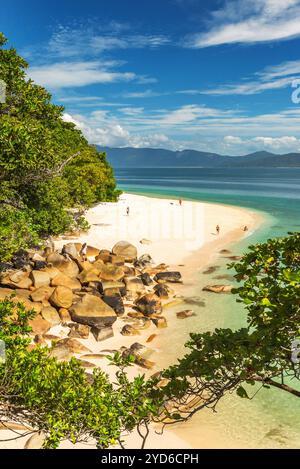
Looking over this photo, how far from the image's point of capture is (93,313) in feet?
63.0

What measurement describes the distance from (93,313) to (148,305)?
12.4 ft

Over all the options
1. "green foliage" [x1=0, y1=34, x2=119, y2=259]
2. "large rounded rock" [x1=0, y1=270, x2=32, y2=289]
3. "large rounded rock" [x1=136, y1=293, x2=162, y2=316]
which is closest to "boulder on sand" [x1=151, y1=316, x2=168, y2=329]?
"large rounded rock" [x1=136, y1=293, x2=162, y2=316]

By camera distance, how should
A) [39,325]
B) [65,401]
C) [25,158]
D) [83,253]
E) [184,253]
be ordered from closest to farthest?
1. [65,401]
2. [25,158]
3. [39,325]
4. [83,253]
5. [184,253]

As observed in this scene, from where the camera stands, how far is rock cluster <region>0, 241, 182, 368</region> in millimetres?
18141

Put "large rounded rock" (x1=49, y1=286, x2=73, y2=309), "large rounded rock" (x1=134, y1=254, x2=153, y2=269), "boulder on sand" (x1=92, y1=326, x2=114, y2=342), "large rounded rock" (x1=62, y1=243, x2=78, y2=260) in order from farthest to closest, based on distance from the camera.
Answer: "large rounded rock" (x1=134, y1=254, x2=153, y2=269), "large rounded rock" (x1=62, y1=243, x2=78, y2=260), "large rounded rock" (x1=49, y1=286, x2=73, y2=309), "boulder on sand" (x1=92, y1=326, x2=114, y2=342)

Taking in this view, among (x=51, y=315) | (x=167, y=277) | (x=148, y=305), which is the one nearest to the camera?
(x=51, y=315)

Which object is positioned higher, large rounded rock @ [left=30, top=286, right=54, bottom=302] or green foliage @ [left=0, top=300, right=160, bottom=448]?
green foliage @ [left=0, top=300, right=160, bottom=448]

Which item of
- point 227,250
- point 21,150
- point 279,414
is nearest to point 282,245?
point 21,150

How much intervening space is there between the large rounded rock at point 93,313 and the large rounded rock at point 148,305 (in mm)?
2404

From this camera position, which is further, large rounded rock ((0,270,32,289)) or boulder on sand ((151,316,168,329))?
large rounded rock ((0,270,32,289))

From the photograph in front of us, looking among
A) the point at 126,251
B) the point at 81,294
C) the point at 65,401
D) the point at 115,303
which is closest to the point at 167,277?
the point at 126,251

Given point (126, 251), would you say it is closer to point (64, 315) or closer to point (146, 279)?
point (146, 279)

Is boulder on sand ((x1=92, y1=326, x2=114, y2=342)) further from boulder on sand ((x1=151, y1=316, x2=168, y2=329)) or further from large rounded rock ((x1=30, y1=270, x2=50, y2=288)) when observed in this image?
large rounded rock ((x1=30, y1=270, x2=50, y2=288))

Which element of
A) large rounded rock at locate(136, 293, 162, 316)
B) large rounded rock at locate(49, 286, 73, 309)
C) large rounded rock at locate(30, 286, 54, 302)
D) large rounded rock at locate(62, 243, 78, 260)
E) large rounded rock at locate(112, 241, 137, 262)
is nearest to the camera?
large rounded rock at locate(49, 286, 73, 309)
